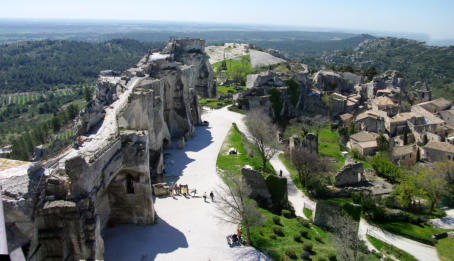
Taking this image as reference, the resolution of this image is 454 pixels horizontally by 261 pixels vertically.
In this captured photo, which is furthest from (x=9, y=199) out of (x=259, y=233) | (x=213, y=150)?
(x=213, y=150)

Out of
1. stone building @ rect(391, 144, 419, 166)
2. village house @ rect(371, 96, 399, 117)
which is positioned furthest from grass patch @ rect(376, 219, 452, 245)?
village house @ rect(371, 96, 399, 117)

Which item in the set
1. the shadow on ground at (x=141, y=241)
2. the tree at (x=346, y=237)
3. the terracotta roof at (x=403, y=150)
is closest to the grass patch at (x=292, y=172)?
the tree at (x=346, y=237)

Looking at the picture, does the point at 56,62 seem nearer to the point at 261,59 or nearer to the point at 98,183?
the point at 261,59

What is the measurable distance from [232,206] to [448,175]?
2521 cm

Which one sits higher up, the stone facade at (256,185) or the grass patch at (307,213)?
the stone facade at (256,185)

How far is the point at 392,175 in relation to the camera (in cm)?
3148

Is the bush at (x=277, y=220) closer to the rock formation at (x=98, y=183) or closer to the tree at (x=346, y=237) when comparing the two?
the tree at (x=346, y=237)

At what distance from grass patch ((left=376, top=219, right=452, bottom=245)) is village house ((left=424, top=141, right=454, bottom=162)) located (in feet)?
49.2

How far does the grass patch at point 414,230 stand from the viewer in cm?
2327

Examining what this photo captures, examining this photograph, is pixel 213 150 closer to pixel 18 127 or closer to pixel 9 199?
pixel 9 199

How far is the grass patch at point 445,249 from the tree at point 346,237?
5.80 meters

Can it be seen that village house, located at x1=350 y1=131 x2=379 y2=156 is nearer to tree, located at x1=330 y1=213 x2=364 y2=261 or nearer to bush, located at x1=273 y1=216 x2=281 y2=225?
tree, located at x1=330 y1=213 x2=364 y2=261

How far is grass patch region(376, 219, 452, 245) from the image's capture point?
23273 mm

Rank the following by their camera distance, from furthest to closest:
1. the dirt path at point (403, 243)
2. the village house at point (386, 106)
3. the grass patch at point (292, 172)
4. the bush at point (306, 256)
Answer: the village house at point (386, 106) < the grass patch at point (292, 172) < the dirt path at point (403, 243) < the bush at point (306, 256)
